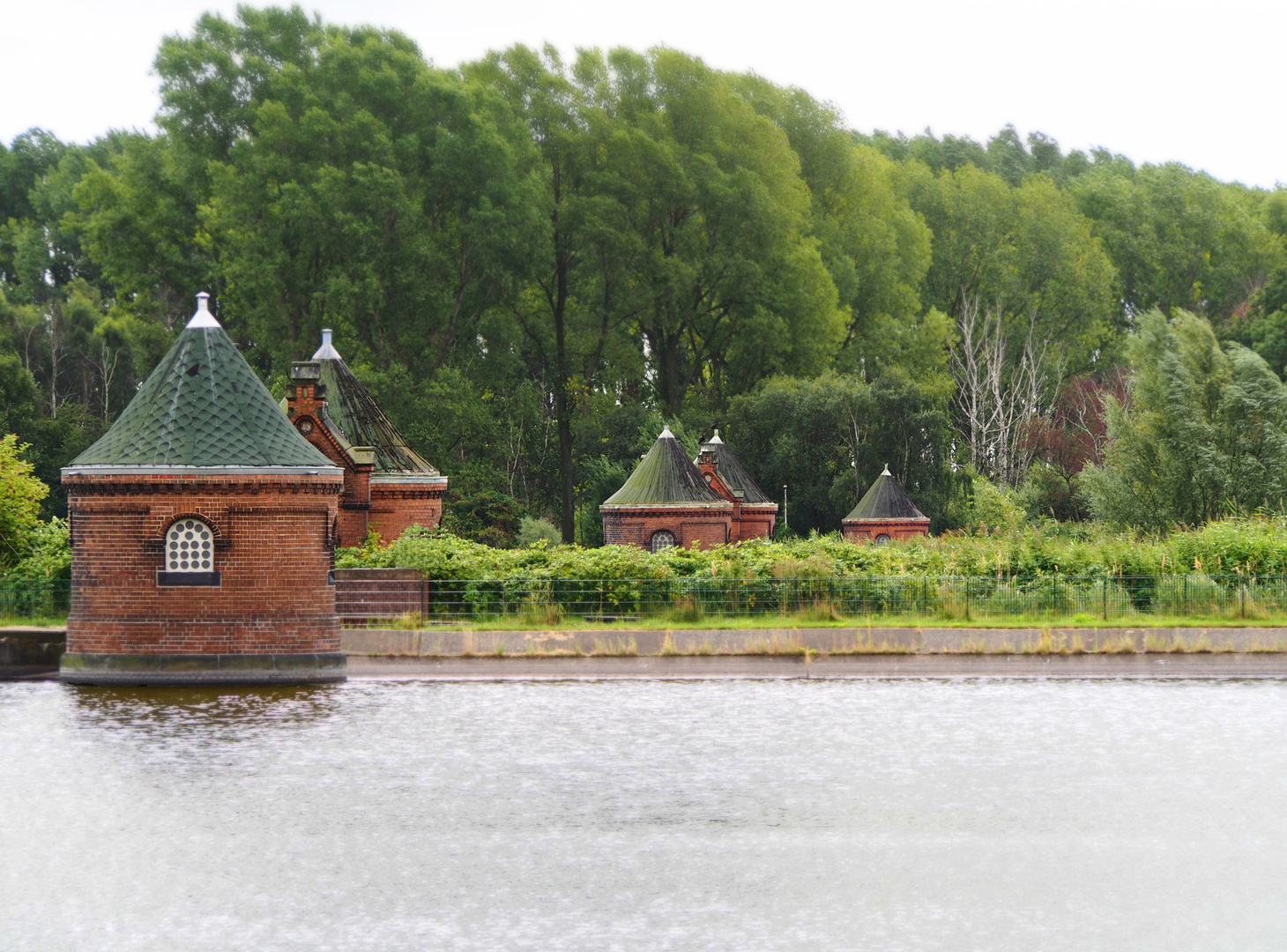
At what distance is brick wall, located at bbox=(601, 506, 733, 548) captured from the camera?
44500 mm

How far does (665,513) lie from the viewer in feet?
146

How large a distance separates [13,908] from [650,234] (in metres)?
57.4

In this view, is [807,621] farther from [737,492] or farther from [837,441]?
[837,441]

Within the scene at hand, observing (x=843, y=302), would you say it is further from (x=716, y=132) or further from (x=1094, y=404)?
(x=1094, y=404)

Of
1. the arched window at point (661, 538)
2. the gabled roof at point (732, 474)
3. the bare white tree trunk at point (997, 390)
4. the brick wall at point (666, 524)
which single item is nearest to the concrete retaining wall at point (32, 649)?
the brick wall at point (666, 524)

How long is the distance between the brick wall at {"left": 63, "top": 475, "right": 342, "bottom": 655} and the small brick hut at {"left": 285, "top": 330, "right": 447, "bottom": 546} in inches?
398

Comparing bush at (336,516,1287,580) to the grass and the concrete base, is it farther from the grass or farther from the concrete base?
the concrete base

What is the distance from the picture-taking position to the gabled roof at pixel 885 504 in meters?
59.1

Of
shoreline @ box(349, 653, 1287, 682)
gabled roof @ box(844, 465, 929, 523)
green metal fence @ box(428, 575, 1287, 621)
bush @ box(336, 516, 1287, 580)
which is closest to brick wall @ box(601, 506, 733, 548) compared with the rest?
bush @ box(336, 516, 1287, 580)

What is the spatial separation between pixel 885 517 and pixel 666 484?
16475mm

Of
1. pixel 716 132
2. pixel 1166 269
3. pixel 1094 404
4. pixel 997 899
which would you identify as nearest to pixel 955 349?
pixel 1094 404

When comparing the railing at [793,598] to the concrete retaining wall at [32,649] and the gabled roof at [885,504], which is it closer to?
the concrete retaining wall at [32,649]

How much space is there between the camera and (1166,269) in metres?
85.9

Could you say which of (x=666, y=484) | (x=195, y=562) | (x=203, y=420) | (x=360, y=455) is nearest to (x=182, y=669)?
(x=195, y=562)
